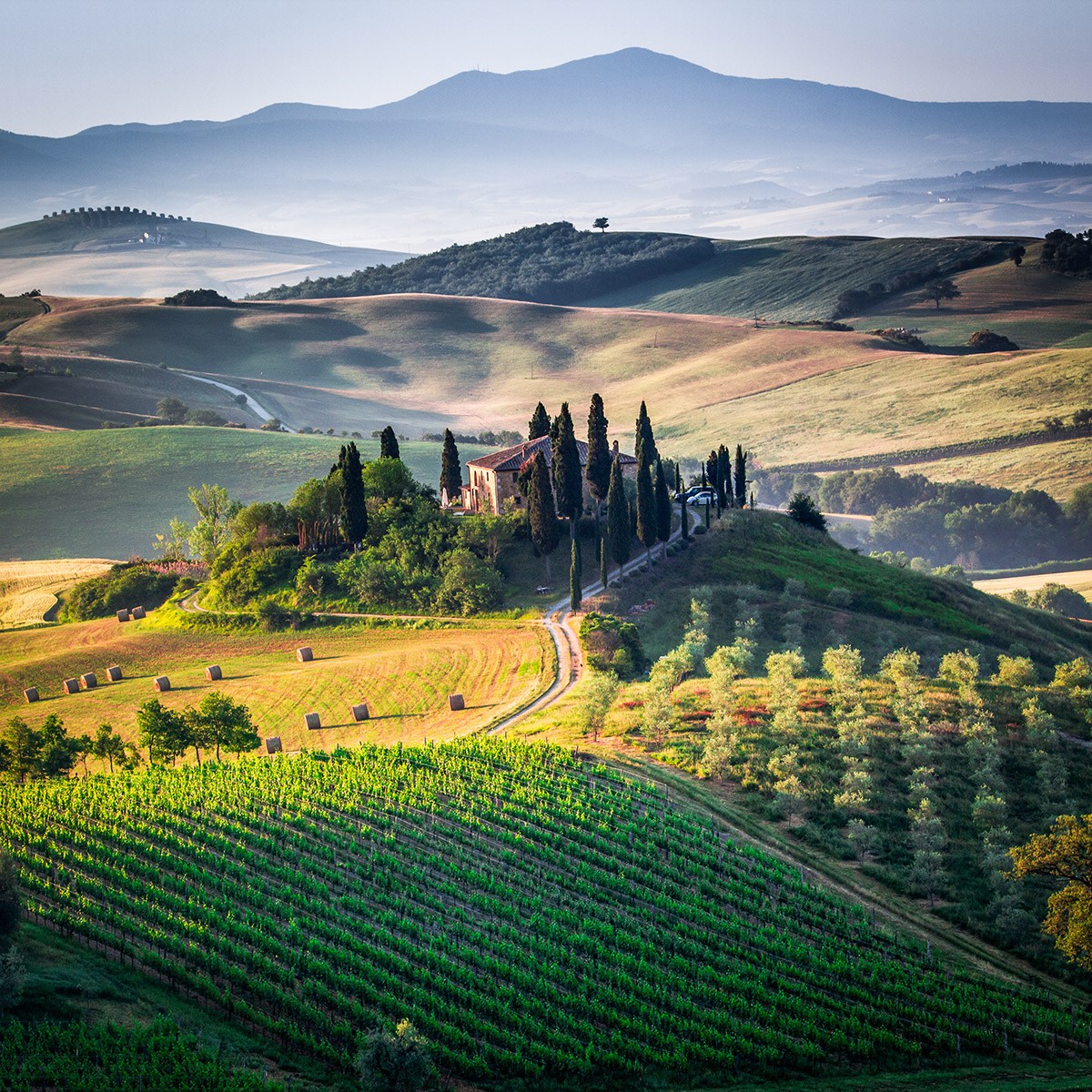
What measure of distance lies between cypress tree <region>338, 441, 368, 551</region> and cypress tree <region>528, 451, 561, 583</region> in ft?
41.5

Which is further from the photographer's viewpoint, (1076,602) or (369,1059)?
(1076,602)

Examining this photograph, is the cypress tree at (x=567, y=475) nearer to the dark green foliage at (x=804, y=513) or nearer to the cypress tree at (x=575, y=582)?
the cypress tree at (x=575, y=582)

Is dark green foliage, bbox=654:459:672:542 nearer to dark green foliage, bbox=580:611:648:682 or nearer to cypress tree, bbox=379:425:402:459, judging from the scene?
dark green foliage, bbox=580:611:648:682

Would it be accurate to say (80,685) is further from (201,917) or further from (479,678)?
(201,917)

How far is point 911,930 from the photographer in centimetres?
4162

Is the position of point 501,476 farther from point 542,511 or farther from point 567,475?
point 542,511

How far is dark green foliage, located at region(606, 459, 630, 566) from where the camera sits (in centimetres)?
8400

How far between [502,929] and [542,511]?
48514mm

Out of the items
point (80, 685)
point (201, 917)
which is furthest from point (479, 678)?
point (201, 917)

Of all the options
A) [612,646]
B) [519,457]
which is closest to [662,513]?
[519,457]

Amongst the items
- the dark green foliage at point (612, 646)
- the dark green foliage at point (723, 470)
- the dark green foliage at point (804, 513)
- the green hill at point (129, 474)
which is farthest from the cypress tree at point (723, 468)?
the green hill at point (129, 474)

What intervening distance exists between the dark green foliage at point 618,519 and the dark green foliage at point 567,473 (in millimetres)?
3692

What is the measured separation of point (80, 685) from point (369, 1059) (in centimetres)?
5233

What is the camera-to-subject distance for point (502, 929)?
3781cm
